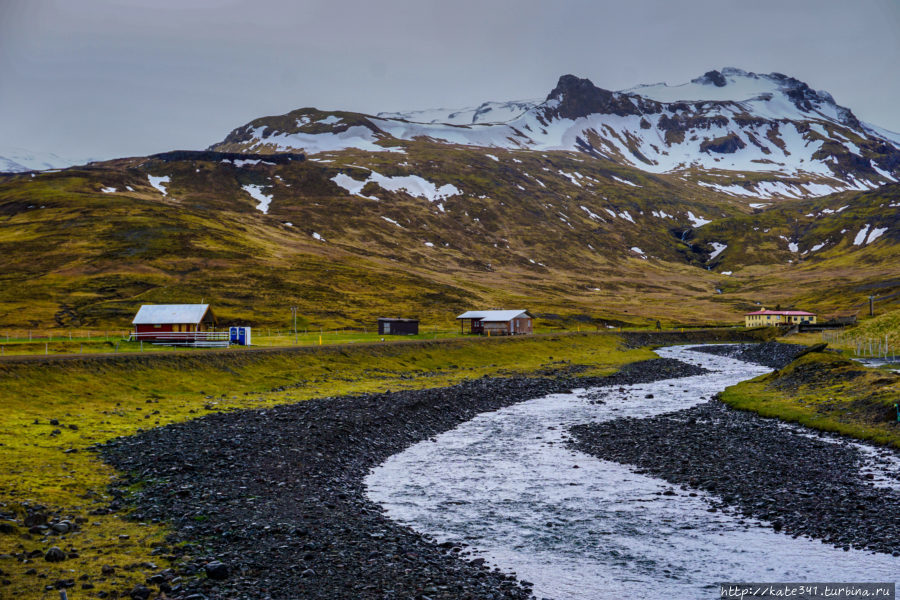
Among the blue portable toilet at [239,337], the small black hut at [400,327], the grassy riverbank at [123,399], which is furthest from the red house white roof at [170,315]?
the small black hut at [400,327]

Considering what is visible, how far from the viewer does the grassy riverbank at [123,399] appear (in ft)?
64.8

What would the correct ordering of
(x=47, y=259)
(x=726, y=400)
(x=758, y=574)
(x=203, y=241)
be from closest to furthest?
(x=758, y=574) < (x=726, y=400) < (x=47, y=259) < (x=203, y=241)

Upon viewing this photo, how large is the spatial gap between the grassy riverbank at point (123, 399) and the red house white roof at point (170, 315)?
18.0 m

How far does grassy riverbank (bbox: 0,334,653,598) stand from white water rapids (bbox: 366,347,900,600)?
11337mm

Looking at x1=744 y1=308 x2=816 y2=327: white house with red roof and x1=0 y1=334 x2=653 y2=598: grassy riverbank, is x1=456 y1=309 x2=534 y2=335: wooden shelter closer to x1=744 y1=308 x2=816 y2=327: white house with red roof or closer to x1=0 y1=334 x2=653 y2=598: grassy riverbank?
x1=0 y1=334 x2=653 y2=598: grassy riverbank

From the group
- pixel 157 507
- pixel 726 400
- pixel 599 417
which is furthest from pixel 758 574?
pixel 726 400

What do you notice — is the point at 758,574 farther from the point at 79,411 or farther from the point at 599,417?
the point at 79,411

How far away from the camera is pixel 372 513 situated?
2714cm

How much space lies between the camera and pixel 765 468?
3431 cm

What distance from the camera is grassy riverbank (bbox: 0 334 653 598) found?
64.8 feet

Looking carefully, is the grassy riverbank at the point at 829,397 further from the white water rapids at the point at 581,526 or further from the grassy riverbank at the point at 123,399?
the grassy riverbank at the point at 123,399

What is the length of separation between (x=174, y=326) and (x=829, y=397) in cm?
7611

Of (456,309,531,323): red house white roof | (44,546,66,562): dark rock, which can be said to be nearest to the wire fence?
(456,309,531,323): red house white roof

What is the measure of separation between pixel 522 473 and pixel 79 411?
31.7 m
